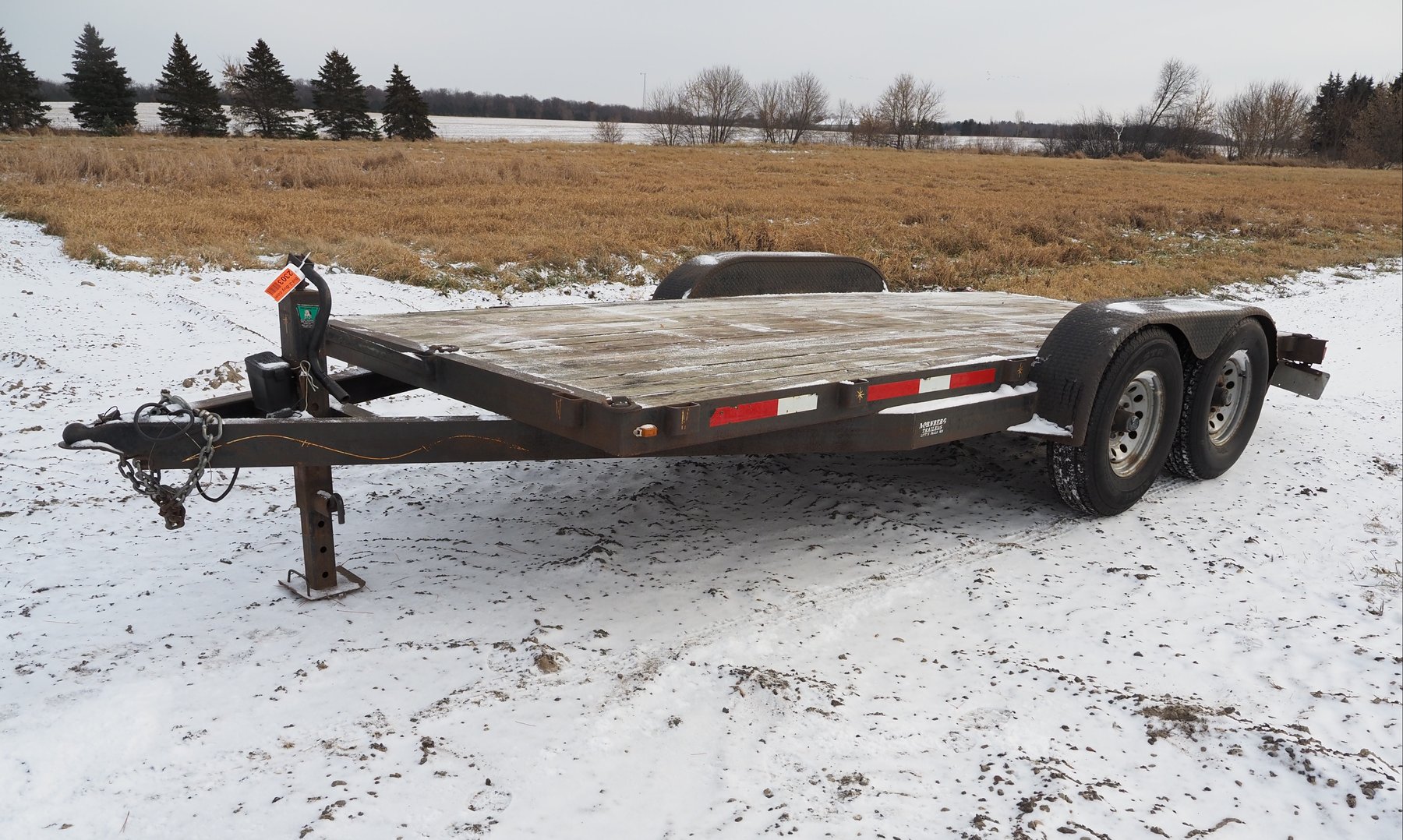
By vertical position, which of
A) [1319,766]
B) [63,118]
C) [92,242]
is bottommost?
[1319,766]

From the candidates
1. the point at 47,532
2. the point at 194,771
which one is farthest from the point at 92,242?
the point at 194,771

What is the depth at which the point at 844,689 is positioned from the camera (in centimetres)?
299

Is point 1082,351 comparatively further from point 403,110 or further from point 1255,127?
point 1255,127

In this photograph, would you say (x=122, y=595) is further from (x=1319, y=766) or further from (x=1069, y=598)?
(x=1319, y=766)

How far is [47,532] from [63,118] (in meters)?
45.5

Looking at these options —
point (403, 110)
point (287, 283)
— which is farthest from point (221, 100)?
point (287, 283)

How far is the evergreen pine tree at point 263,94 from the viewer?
43500 mm

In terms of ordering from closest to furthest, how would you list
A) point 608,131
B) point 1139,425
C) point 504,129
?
point 1139,425
point 504,129
point 608,131

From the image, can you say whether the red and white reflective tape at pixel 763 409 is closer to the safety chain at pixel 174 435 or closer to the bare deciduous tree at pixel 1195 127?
the safety chain at pixel 174 435

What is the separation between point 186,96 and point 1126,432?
44.8m

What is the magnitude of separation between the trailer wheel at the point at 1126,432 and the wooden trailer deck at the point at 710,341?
41cm

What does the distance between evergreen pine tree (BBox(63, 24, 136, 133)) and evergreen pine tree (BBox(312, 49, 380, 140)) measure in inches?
320

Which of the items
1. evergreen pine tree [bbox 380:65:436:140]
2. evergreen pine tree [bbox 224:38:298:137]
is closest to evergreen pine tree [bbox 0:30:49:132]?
evergreen pine tree [bbox 224:38:298:137]

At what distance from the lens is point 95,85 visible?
128ft
